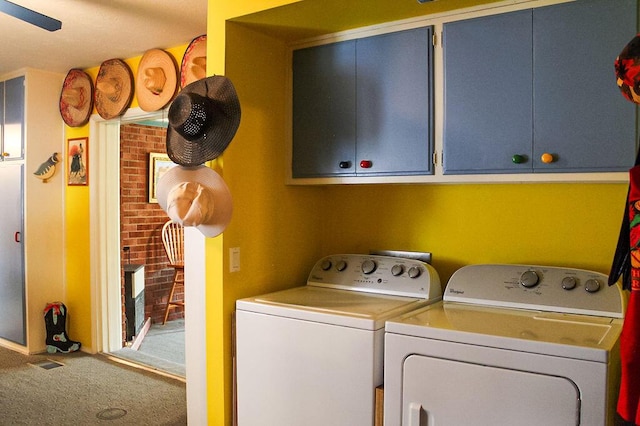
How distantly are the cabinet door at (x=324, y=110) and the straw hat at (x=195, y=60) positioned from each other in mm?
973

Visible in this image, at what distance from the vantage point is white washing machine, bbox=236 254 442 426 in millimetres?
2018

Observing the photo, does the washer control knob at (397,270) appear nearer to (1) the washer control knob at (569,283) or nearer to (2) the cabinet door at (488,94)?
(2) the cabinet door at (488,94)

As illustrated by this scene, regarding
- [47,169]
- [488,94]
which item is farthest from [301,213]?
[47,169]

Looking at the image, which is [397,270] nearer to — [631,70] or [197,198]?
[197,198]

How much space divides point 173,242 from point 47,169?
1.52 m

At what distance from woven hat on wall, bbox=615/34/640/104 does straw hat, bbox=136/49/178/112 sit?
2891mm

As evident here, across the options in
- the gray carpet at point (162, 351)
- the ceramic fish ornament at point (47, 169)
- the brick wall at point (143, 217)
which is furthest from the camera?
the brick wall at point (143, 217)

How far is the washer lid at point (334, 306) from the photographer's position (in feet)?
6.73

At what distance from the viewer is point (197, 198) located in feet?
7.47

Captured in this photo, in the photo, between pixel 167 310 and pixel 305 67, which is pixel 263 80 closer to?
→ pixel 305 67

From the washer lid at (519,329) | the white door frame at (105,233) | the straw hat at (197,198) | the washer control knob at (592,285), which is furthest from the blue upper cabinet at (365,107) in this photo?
the white door frame at (105,233)

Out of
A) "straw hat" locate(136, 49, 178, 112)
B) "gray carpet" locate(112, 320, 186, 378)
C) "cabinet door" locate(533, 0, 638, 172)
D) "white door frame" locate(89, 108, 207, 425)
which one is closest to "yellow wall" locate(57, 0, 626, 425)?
"cabinet door" locate(533, 0, 638, 172)

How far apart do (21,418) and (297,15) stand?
279 cm

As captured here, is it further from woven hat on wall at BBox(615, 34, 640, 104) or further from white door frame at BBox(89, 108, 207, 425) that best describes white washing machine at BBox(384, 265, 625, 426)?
white door frame at BBox(89, 108, 207, 425)
